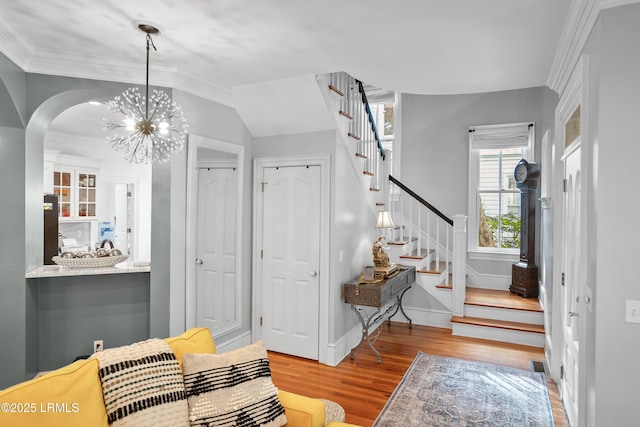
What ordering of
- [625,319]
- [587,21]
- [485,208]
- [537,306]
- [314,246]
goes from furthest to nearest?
1. [485,208]
2. [537,306]
3. [314,246]
4. [587,21]
5. [625,319]

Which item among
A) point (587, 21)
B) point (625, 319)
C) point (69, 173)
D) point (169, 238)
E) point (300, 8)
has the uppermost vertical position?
point (300, 8)

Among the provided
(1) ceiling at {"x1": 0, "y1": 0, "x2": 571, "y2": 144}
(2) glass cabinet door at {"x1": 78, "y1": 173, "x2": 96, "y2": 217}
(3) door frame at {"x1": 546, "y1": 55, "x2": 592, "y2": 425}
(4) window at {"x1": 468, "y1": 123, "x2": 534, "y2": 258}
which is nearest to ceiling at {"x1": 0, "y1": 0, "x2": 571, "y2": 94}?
(1) ceiling at {"x1": 0, "y1": 0, "x2": 571, "y2": 144}

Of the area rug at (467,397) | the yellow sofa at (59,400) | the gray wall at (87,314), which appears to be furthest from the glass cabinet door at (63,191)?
the area rug at (467,397)

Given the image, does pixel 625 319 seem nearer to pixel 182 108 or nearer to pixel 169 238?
pixel 169 238

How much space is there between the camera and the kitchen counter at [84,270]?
307 centimetres

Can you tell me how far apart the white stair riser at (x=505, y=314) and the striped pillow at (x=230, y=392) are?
369 cm

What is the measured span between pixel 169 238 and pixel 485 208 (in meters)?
4.64

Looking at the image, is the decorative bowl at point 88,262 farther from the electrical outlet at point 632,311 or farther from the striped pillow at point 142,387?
the electrical outlet at point 632,311

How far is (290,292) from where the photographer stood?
4098mm

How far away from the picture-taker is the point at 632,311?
185 centimetres

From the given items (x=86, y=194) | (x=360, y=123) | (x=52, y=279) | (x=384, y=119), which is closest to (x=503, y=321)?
(x=360, y=123)

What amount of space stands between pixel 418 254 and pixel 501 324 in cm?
139

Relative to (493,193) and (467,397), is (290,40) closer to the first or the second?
(467,397)

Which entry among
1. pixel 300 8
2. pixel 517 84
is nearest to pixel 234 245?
pixel 300 8
